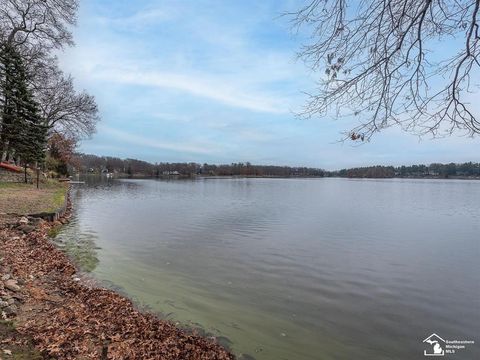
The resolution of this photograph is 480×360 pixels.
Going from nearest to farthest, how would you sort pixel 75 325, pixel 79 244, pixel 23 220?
pixel 75 325
pixel 79 244
pixel 23 220

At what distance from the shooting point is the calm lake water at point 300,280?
637 centimetres

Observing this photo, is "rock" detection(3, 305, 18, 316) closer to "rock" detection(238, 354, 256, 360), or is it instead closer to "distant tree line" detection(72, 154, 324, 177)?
"rock" detection(238, 354, 256, 360)

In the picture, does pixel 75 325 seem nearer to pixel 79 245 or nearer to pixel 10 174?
pixel 79 245

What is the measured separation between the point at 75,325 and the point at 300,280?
5684 mm

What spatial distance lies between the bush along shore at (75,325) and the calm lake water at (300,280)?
0.70 m

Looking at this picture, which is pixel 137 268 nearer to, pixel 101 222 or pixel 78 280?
pixel 78 280

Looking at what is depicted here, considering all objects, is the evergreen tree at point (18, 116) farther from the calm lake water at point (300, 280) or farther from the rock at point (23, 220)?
the rock at point (23, 220)

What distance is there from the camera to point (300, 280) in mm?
9539

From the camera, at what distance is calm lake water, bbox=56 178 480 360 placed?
20.9 ft

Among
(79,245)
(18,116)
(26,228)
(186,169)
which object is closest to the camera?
(26,228)

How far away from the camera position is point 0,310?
5.27 metres

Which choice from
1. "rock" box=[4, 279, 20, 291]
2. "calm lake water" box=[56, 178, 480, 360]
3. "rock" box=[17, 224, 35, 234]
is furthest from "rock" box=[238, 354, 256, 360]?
"rock" box=[17, 224, 35, 234]

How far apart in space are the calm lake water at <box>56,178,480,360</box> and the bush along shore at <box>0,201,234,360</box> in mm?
699

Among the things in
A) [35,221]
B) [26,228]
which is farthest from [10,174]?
[26,228]
